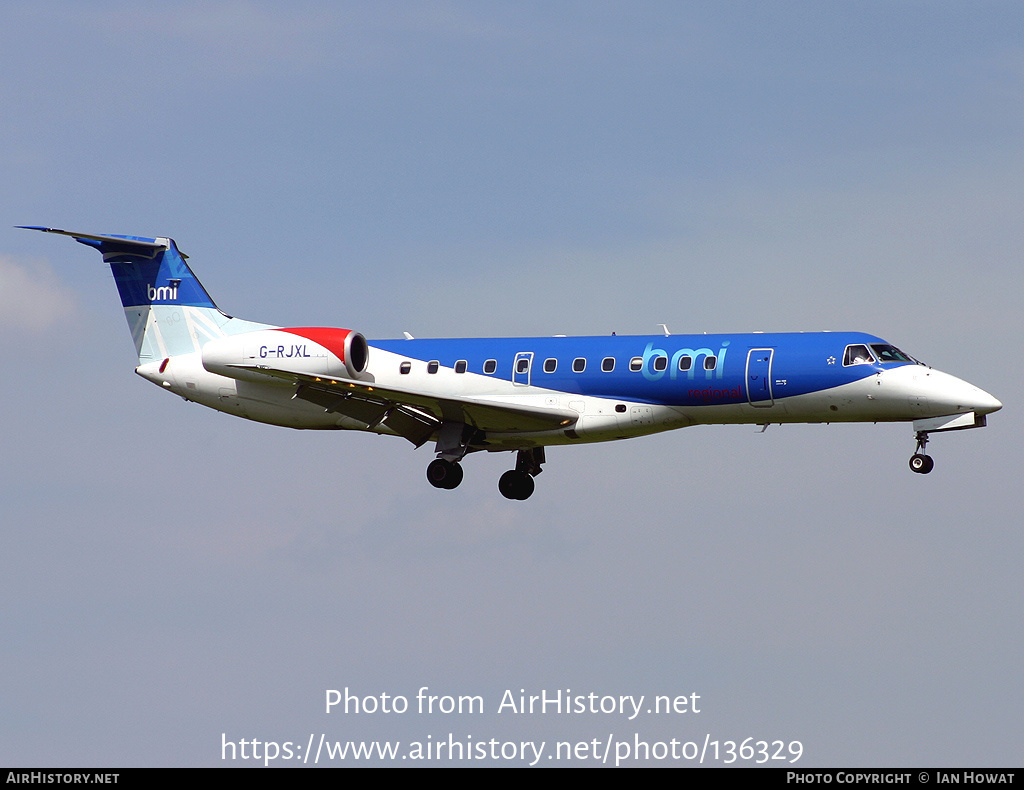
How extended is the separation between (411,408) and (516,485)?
182 inches

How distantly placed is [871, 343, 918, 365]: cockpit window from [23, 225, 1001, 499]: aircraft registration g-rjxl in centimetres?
4

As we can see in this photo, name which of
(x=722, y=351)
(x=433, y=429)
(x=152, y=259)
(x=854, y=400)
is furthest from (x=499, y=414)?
(x=152, y=259)

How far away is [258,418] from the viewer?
40.2 m

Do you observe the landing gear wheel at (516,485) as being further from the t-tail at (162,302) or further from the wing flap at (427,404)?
the t-tail at (162,302)

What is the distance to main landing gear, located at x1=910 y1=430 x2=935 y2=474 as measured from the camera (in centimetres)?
3434

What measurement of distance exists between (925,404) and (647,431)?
22.0 feet

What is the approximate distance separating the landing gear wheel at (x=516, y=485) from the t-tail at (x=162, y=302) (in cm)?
831

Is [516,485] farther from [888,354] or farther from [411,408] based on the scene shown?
[888,354]

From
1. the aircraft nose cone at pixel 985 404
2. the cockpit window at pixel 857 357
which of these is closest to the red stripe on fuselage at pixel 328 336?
the cockpit window at pixel 857 357

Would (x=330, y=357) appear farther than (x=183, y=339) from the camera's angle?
No

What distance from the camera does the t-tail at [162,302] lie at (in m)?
41.3

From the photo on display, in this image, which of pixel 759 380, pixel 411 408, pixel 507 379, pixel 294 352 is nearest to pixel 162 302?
pixel 294 352

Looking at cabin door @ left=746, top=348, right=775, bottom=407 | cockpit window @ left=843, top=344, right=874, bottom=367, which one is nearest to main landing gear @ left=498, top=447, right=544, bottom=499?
cabin door @ left=746, top=348, right=775, bottom=407

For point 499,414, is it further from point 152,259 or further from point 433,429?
point 152,259
